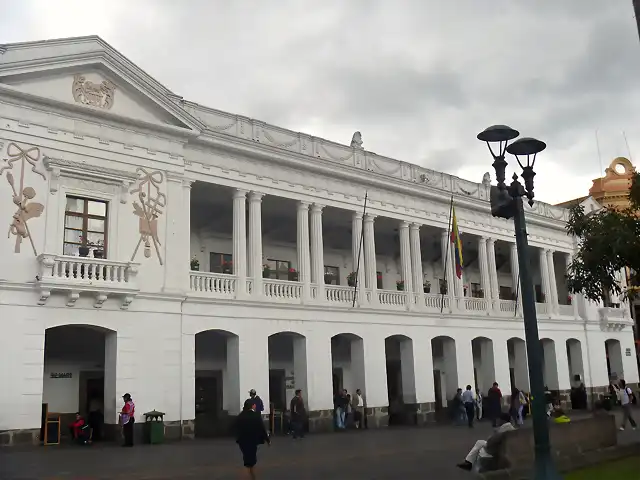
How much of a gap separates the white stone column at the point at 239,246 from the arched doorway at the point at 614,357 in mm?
26840

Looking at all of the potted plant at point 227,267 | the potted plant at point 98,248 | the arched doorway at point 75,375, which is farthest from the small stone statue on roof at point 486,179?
the potted plant at point 98,248

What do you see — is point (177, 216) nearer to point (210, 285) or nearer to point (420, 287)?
point (210, 285)

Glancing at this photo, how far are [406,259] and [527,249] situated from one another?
18650 mm

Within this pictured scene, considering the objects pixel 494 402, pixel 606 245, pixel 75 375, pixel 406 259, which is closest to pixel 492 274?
pixel 406 259

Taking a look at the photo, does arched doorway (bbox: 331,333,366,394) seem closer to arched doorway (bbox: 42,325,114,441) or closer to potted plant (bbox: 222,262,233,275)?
potted plant (bbox: 222,262,233,275)

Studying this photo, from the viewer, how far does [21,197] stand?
1759 centimetres

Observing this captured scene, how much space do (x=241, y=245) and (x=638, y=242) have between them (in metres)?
12.8

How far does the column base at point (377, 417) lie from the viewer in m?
25.2

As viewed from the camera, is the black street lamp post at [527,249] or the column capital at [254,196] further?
the column capital at [254,196]

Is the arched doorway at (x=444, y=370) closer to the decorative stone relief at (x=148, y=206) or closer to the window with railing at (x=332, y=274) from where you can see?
the window with railing at (x=332, y=274)

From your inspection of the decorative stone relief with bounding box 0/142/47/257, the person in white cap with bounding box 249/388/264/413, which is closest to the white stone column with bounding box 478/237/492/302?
the person in white cap with bounding box 249/388/264/413

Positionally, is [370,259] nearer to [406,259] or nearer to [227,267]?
[406,259]

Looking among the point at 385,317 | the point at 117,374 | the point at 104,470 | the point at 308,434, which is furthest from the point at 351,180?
the point at 104,470

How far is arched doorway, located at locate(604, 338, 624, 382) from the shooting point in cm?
3984
